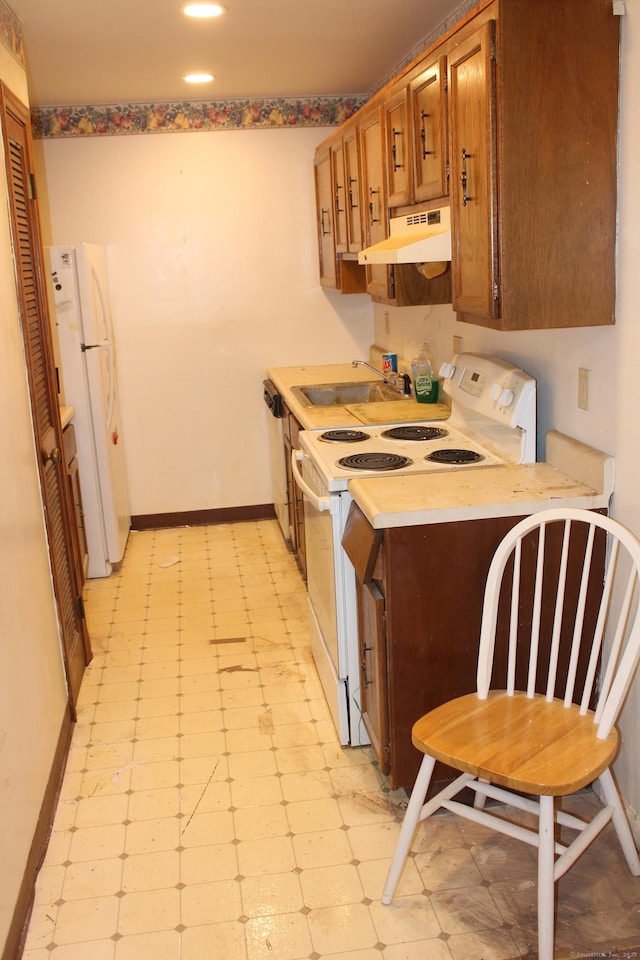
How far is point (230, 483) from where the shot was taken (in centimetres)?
516

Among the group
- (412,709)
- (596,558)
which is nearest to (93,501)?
(412,709)

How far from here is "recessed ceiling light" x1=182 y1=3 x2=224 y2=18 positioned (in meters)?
2.89

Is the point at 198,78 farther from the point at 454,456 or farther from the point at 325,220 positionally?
the point at 454,456

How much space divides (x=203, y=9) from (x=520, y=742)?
8.44ft

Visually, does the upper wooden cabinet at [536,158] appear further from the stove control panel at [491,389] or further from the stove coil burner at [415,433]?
the stove coil burner at [415,433]

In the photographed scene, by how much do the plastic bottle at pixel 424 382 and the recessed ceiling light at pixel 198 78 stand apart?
1692 mm

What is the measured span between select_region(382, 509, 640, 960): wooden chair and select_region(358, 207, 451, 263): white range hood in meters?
0.92

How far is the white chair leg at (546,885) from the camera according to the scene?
5.77ft

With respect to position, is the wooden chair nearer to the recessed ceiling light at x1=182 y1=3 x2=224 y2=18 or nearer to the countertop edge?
the countertop edge

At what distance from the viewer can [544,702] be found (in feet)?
6.78

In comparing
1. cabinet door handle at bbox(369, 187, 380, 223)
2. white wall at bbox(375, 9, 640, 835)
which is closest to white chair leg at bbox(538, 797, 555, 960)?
white wall at bbox(375, 9, 640, 835)

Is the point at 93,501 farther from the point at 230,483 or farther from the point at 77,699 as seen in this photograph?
the point at 77,699

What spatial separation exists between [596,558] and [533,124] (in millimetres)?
1111

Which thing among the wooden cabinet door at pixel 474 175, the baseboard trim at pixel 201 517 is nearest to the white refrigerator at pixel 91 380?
the baseboard trim at pixel 201 517
